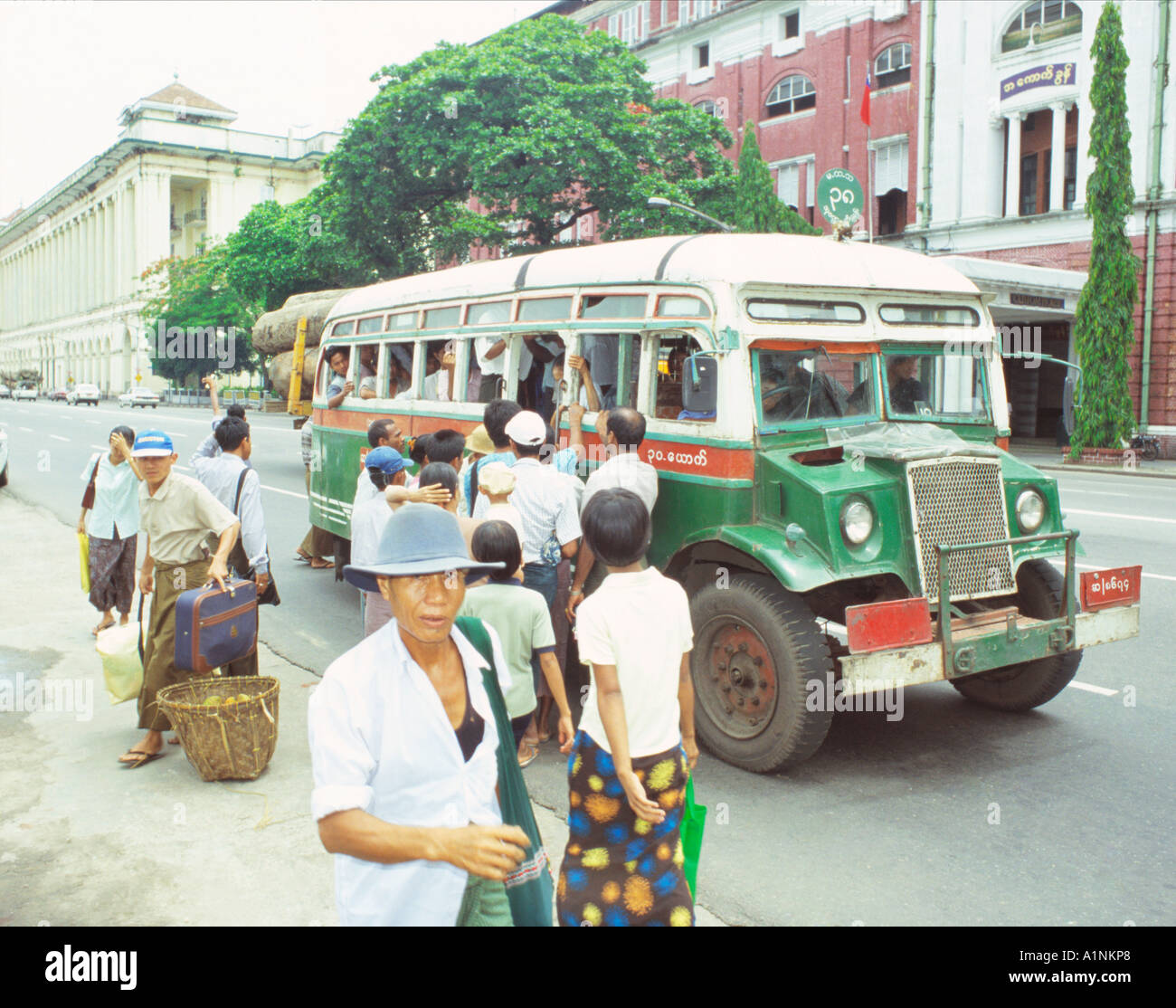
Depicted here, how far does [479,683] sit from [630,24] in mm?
45772

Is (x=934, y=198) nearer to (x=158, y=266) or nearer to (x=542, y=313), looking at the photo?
(x=542, y=313)

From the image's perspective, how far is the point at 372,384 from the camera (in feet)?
34.0

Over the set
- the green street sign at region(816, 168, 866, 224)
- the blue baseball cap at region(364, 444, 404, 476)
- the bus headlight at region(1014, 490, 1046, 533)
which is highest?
the green street sign at region(816, 168, 866, 224)

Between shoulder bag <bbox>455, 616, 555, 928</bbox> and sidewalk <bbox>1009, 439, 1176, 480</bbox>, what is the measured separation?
20.0m

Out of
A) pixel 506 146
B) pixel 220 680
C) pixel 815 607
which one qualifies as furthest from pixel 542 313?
pixel 506 146

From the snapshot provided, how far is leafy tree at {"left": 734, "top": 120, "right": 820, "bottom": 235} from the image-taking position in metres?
32.5

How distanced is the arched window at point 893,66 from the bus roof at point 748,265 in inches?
1172

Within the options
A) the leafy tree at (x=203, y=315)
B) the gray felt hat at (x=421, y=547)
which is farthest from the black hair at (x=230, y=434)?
the leafy tree at (x=203, y=315)

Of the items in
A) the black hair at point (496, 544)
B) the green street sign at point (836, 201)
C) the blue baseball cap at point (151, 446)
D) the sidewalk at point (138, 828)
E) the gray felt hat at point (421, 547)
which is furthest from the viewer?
the green street sign at point (836, 201)

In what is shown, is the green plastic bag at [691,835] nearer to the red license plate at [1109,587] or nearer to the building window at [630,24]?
the red license plate at [1109,587]

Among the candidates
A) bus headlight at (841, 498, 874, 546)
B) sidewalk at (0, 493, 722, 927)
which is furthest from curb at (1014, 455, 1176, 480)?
sidewalk at (0, 493, 722, 927)

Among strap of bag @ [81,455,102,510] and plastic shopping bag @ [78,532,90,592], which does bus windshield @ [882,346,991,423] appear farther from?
plastic shopping bag @ [78,532,90,592]

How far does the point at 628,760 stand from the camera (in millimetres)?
3336

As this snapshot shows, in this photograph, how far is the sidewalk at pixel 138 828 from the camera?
420 cm
